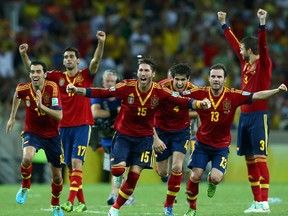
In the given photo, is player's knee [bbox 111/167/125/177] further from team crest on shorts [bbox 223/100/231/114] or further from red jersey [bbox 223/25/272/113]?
red jersey [bbox 223/25/272/113]

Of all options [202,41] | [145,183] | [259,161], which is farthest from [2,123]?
[259,161]

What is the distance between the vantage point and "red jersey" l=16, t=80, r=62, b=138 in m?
13.1

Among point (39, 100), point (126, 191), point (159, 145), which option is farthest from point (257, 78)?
point (39, 100)

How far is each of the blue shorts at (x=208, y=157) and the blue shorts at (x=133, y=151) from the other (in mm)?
660

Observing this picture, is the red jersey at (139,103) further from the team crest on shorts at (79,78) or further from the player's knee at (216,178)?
the team crest on shorts at (79,78)

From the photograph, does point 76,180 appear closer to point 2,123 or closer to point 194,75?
point 2,123

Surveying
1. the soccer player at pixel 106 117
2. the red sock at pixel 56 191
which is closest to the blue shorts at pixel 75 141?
the red sock at pixel 56 191

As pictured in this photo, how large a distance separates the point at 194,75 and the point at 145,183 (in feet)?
12.3

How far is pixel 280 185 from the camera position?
68.0 feet

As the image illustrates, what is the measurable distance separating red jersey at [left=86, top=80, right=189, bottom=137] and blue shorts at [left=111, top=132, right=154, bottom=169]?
0.08 m

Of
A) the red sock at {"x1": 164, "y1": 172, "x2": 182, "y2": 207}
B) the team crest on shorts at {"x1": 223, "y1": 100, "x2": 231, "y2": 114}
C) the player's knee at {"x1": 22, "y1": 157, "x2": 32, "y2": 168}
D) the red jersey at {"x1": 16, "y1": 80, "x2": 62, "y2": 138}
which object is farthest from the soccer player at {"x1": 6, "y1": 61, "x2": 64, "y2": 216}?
the team crest on shorts at {"x1": 223, "y1": 100, "x2": 231, "y2": 114}

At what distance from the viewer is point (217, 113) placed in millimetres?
13148

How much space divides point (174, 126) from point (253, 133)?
46.0 inches

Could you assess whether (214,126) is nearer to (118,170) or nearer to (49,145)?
(118,170)
